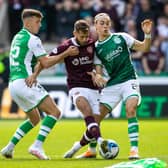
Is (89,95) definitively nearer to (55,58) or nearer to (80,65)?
(80,65)

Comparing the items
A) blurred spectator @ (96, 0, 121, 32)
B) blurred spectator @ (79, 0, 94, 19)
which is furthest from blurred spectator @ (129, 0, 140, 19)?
blurred spectator @ (79, 0, 94, 19)

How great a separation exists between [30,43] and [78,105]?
4.08ft

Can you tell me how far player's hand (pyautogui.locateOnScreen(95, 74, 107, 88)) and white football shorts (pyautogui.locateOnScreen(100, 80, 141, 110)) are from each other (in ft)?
0.91

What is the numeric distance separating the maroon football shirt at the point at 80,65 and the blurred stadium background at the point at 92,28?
9.76 metres

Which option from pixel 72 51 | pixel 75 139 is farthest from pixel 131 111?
pixel 75 139

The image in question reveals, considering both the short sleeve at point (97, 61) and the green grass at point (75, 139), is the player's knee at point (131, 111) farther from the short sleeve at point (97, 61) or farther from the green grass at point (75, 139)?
the short sleeve at point (97, 61)

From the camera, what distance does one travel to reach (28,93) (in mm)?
12992

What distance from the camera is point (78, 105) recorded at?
1330 centimetres

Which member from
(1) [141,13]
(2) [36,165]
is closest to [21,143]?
(2) [36,165]

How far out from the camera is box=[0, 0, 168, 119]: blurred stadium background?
76.4 feet

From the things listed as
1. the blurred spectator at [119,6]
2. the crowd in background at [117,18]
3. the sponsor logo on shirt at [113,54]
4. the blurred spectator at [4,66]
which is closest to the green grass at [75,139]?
the sponsor logo on shirt at [113,54]

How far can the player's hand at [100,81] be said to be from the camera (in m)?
13.1

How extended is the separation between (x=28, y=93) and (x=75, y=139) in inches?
166

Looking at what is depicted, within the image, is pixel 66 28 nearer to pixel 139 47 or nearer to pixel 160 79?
pixel 160 79
